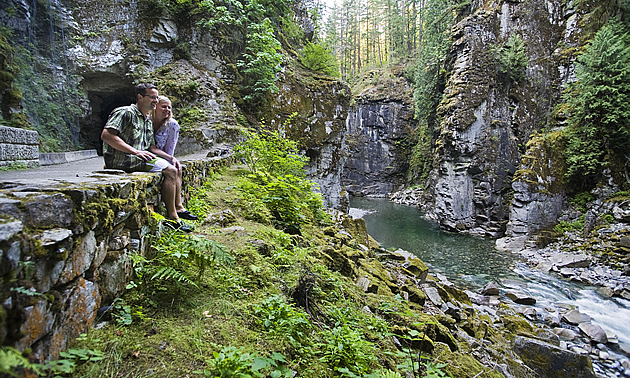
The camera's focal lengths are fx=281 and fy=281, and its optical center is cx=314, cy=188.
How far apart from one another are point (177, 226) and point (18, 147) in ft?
13.3

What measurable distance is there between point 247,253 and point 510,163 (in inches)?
772

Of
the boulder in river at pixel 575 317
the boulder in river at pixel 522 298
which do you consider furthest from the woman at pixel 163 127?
the boulder in river at pixel 575 317

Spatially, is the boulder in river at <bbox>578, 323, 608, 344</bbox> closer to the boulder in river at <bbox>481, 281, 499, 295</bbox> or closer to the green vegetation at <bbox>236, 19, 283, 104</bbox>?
the boulder in river at <bbox>481, 281, 499, 295</bbox>

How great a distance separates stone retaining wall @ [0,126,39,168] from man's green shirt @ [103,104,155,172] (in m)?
3.10

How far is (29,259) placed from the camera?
3.62ft

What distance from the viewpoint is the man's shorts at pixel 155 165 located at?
274 cm

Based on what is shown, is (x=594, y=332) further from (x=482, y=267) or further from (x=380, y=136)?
(x=380, y=136)

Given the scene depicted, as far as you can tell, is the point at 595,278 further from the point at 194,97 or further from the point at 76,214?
the point at 194,97

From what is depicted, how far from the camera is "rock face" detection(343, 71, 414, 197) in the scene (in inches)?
1355

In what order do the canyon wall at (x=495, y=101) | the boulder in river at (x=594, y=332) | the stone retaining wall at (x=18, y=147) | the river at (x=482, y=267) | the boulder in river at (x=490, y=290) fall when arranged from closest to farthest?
the stone retaining wall at (x=18, y=147) → the boulder in river at (x=594, y=332) → the river at (x=482, y=267) → the boulder in river at (x=490, y=290) → the canyon wall at (x=495, y=101)

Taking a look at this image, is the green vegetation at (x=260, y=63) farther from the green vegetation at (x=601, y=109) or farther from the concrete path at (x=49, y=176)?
the green vegetation at (x=601, y=109)

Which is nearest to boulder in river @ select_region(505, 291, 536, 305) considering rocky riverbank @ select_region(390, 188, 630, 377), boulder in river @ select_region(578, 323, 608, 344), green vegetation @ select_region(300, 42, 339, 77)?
rocky riverbank @ select_region(390, 188, 630, 377)

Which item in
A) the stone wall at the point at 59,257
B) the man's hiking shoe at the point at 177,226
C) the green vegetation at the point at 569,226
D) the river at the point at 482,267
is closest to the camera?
A: the stone wall at the point at 59,257

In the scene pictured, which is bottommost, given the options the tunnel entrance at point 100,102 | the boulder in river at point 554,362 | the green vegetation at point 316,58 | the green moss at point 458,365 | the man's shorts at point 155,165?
the boulder in river at point 554,362
